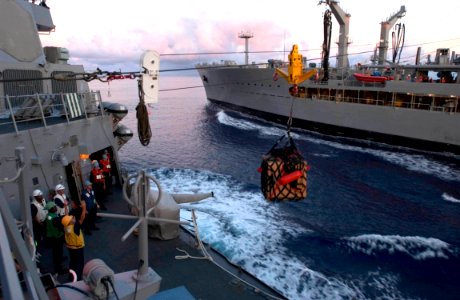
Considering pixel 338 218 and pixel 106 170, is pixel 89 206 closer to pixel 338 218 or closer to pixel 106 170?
pixel 106 170

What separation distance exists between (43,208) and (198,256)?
3804 millimetres

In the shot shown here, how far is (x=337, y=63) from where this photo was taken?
40906 mm

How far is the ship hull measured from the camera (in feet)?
85.6

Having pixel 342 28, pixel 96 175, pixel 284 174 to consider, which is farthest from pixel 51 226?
pixel 342 28

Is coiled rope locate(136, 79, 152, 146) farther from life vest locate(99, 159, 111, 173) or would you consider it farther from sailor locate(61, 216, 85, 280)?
life vest locate(99, 159, 111, 173)

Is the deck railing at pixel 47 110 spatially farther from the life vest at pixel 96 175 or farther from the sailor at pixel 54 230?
the sailor at pixel 54 230

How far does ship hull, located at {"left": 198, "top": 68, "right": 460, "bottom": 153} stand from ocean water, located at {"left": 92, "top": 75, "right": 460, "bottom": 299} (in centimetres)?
155

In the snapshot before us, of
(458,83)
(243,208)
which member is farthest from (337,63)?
(243,208)

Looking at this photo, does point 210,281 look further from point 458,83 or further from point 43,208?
point 458,83

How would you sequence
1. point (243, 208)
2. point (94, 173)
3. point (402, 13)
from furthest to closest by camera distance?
1. point (402, 13)
2. point (243, 208)
3. point (94, 173)

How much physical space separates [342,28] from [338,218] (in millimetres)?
31730

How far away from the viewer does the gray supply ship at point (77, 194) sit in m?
3.37

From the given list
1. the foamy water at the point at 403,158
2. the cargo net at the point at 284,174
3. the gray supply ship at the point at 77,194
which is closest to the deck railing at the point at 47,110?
the gray supply ship at the point at 77,194

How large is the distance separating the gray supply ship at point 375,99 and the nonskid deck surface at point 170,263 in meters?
15.6
